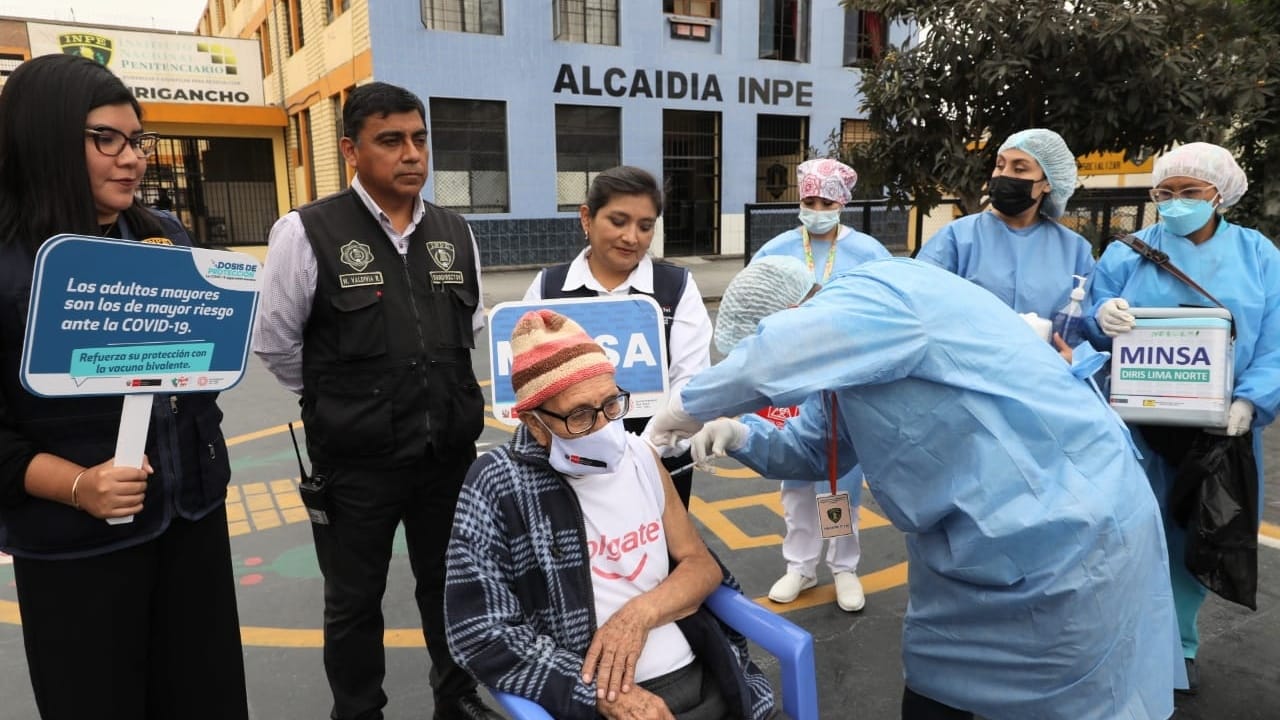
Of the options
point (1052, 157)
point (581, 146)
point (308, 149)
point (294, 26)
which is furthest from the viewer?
point (308, 149)

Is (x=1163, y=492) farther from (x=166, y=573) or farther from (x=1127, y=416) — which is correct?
(x=166, y=573)

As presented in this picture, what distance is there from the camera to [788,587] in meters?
3.42

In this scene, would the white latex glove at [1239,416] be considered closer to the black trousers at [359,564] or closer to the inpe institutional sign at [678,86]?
the black trousers at [359,564]

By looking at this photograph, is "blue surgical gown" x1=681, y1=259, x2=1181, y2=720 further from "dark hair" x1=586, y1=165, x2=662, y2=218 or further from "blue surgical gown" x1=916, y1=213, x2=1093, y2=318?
"blue surgical gown" x1=916, y1=213, x2=1093, y2=318

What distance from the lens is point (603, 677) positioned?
169 centimetres

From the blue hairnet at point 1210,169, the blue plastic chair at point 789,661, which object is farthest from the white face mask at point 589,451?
the blue hairnet at point 1210,169

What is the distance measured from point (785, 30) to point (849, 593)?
55.8 feet

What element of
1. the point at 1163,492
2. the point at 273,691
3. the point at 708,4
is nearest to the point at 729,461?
the point at 1163,492

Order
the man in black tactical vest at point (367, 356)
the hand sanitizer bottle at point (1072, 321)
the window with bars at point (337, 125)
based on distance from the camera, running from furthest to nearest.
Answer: the window with bars at point (337, 125) → the hand sanitizer bottle at point (1072, 321) → the man in black tactical vest at point (367, 356)

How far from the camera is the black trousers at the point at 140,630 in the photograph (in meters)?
1.74

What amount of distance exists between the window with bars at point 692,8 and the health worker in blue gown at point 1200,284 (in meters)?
15.3

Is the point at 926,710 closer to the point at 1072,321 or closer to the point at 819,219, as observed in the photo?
the point at 1072,321

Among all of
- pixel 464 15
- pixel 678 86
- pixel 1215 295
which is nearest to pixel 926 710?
pixel 1215 295

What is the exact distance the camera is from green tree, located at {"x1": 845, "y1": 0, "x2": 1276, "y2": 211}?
5.22 m
